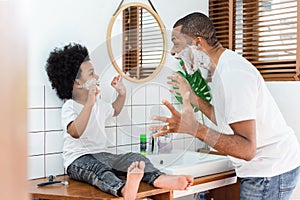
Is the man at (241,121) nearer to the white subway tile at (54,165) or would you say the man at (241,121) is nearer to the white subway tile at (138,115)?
the white subway tile at (138,115)

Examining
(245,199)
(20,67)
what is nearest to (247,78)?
(245,199)

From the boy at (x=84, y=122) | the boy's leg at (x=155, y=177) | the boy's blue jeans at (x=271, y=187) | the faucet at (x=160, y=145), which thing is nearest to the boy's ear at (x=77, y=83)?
the boy at (x=84, y=122)

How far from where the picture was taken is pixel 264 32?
9.12ft

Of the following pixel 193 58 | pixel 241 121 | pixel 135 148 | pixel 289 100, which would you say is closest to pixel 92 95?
pixel 135 148

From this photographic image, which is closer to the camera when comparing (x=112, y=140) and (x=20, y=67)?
(x=20, y=67)

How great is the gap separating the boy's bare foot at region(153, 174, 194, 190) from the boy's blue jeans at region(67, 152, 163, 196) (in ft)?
0.14

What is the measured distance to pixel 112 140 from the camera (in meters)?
2.20

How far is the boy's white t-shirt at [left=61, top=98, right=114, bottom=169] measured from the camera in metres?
2.08

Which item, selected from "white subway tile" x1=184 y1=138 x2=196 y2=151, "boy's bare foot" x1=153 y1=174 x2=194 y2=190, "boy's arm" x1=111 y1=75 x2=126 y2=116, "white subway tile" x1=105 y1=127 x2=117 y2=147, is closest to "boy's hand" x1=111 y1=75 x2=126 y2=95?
"boy's arm" x1=111 y1=75 x2=126 y2=116

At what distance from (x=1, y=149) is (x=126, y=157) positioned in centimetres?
196

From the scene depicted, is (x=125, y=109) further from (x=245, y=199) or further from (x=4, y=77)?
(x=4, y=77)

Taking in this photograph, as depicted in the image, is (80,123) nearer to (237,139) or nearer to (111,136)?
(111,136)

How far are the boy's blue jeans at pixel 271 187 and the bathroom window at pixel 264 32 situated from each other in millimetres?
827

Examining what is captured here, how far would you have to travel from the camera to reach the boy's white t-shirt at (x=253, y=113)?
179 centimetres
